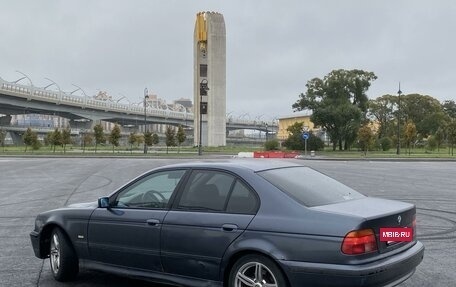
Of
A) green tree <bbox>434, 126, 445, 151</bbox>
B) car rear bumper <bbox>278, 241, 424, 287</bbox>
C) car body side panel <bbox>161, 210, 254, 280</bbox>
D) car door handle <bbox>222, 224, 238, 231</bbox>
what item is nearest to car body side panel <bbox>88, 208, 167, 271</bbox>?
car body side panel <bbox>161, 210, 254, 280</bbox>

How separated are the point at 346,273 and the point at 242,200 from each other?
1.22m

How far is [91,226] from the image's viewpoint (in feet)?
20.2

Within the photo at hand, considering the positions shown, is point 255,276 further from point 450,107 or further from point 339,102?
point 450,107

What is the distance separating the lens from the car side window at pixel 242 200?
5059 mm

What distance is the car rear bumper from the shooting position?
4.46 metres

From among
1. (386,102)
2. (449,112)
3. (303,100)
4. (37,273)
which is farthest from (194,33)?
(37,273)

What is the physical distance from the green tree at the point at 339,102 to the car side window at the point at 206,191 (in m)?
68.5

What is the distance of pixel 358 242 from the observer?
4.54 meters

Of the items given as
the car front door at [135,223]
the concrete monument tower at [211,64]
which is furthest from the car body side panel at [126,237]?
the concrete monument tower at [211,64]

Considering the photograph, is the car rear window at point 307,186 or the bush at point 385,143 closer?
the car rear window at point 307,186

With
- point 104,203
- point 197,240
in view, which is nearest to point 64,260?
point 104,203

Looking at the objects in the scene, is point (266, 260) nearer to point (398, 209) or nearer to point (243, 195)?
point (243, 195)

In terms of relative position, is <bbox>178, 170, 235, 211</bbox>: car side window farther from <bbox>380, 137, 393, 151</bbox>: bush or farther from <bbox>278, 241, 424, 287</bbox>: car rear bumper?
<bbox>380, 137, 393, 151</bbox>: bush

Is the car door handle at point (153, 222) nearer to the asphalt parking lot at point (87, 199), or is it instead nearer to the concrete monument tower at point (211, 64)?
the asphalt parking lot at point (87, 199)
